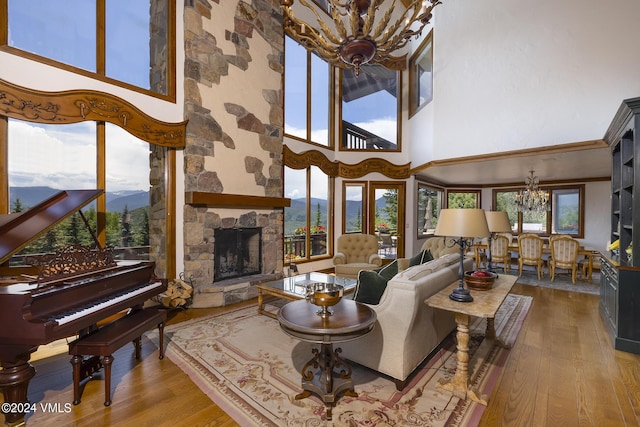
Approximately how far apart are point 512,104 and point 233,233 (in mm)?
5116

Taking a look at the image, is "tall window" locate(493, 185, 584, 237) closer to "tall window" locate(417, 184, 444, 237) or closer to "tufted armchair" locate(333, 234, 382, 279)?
"tall window" locate(417, 184, 444, 237)

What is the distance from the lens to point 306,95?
21.8ft

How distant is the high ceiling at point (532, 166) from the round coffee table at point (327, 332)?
4405 mm

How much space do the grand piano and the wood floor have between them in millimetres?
485

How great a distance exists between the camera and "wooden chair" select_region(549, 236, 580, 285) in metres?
5.95

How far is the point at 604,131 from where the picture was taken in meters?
4.19

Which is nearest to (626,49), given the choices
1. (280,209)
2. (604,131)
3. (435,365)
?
(604,131)

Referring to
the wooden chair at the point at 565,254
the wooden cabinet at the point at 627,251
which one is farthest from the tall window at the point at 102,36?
the wooden chair at the point at 565,254

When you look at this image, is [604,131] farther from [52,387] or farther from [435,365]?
[52,387]

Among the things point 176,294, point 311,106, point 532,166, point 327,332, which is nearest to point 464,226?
point 327,332

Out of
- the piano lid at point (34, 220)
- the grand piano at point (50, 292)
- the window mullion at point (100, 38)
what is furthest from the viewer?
the window mullion at point (100, 38)

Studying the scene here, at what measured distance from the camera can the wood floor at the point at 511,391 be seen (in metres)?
1.96

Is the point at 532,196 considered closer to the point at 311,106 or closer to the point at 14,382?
the point at 311,106

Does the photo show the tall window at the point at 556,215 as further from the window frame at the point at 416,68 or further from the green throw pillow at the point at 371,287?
the green throw pillow at the point at 371,287
